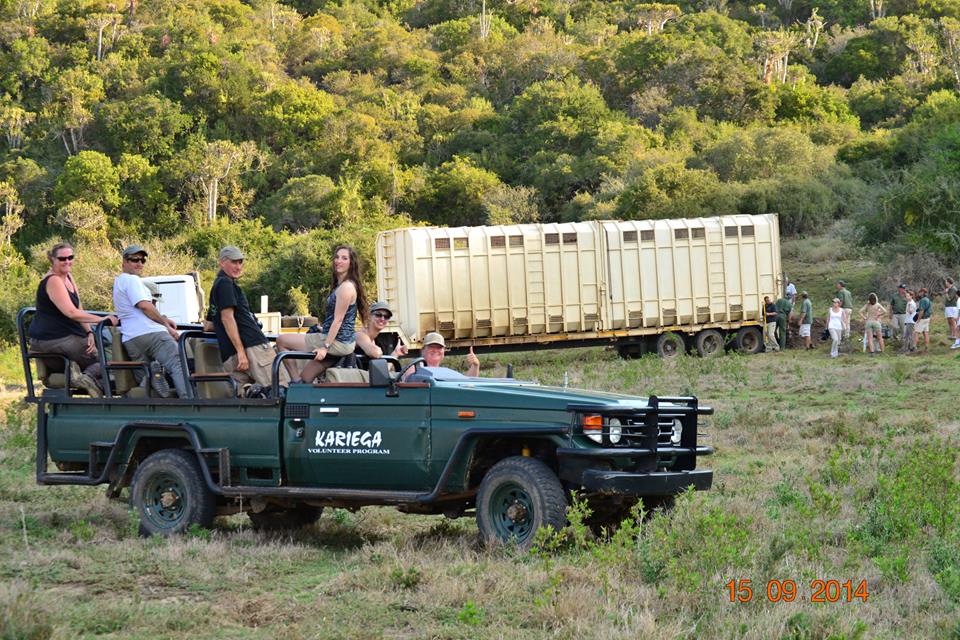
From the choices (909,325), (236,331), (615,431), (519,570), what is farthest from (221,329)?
(909,325)

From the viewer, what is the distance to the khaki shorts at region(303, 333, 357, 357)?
32.3ft

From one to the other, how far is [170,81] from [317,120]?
1207 centimetres

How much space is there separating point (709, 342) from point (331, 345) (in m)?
21.1

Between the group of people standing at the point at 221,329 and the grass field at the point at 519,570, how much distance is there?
4.08 feet

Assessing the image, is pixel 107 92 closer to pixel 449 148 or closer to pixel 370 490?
pixel 449 148

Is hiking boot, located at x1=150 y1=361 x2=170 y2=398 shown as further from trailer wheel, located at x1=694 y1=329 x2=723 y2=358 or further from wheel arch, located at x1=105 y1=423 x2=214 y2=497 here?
trailer wheel, located at x1=694 y1=329 x2=723 y2=358

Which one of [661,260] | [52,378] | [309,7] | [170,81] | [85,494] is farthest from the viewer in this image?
[309,7]

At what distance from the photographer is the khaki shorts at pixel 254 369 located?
998cm

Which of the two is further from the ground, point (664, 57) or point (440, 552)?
point (664, 57)

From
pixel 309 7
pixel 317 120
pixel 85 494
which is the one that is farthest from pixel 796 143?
pixel 309 7

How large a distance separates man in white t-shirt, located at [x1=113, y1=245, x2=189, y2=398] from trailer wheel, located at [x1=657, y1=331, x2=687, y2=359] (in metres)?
19.8

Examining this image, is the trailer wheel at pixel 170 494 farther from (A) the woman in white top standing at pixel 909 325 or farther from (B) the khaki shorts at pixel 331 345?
(A) the woman in white top standing at pixel 909 325

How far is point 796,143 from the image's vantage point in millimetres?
56531

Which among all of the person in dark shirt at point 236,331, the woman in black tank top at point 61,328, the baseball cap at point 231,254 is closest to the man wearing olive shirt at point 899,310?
the person in dark shirt at point 236,331
